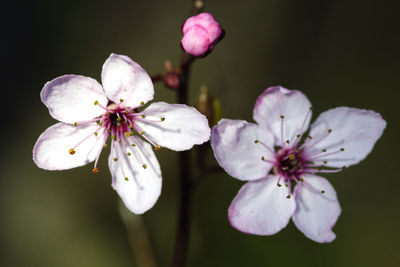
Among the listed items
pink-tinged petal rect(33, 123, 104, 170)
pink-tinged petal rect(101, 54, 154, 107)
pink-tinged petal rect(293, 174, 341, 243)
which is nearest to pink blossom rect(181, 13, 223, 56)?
pink-tinged petal rect(101, 54, 154, 107)

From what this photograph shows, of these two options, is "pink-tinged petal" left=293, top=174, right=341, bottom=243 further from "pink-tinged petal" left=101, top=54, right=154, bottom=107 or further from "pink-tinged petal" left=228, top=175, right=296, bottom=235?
"pink-tinged petal" left=101, top=54, right=154, bottom=107

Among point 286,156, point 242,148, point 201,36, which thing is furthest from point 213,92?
point 201,36

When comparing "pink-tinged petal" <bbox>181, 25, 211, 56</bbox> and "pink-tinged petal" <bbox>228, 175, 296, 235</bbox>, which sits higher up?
"pink-tinged petal" <bbox>181, 25, 211, 56</bbox>

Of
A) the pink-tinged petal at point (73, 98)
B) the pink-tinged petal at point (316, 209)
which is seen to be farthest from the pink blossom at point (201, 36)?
the pink-tinged petal at point (316, 209)

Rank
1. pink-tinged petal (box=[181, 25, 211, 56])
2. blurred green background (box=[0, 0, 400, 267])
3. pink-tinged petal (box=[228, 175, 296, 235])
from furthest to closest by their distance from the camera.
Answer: blurred green background (box=[0, 0, 400, 267]), pink-tinged petal (box=[228, 175, 296, 235]), pink-tinged petal (box=[181, 25, 211, 56])

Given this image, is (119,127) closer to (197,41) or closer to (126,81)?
(126,81)

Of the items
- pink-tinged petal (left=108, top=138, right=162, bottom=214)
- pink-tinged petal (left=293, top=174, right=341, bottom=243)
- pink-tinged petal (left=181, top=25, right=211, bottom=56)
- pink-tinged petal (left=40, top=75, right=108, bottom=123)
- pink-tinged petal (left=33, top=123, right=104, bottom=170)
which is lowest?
pink-tinged petal (left=293, top=174, right=341, bottom=243)

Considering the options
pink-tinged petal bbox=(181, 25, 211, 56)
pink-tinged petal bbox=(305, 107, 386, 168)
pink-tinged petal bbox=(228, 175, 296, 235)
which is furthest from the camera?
pink-tinged petal bbox=(305, 107, 386, 168)

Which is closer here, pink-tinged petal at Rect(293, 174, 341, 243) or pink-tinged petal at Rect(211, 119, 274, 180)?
pink-tinged petal at Rect(211, 119, 274, 180)

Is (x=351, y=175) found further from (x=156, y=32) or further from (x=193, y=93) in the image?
(x=156, y=32)
